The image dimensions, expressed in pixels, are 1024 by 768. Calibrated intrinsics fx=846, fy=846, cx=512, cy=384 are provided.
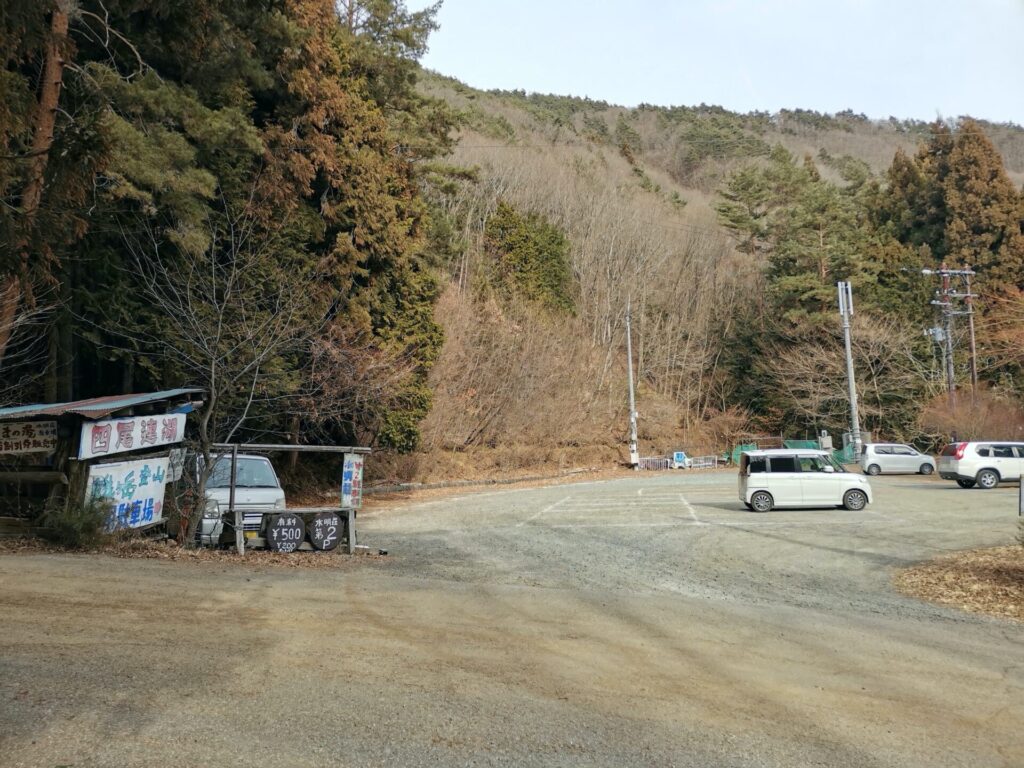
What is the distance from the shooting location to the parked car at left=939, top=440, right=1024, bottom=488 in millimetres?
28844

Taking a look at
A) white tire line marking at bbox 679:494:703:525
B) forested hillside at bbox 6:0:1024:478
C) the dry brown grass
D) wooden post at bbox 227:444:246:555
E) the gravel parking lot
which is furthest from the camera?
white tire line marking at bbox 679:494:703:525

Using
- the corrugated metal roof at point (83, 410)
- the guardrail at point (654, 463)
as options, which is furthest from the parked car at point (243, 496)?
the guardrail at point (654, 463)

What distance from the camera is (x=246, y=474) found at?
15180 mm

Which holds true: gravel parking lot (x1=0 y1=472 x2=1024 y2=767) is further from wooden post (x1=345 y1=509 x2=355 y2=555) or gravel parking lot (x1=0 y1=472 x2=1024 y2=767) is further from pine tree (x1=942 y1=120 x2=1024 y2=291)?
pine tree (x1=942 y1=120 x2=1024 y2=291)

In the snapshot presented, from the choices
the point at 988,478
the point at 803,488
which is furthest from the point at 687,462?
the point at 803,488

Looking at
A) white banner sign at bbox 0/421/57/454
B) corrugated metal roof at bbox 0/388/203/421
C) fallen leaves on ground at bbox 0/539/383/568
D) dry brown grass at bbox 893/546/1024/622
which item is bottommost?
dry brown grass at bbox 893/546/1024/622

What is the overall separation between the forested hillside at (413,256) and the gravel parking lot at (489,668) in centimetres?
354

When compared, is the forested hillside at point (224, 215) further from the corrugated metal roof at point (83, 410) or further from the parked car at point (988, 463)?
the parked car at point (988, 463)

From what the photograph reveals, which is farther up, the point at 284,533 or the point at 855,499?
the point at 284,533

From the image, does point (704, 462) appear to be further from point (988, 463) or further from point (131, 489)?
point (131, 489)

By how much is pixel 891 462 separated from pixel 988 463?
11.4m

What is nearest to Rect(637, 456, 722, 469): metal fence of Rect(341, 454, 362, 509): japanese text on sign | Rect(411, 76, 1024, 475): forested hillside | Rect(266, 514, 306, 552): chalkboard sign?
Rect(411, 76, 1024, 475): forested hillside

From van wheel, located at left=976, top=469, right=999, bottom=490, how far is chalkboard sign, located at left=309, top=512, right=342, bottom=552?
24242 millimetres

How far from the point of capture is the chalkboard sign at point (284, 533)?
1284 cm
